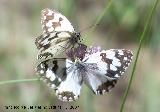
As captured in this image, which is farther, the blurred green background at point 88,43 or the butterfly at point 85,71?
the blurred green background at point 88,43

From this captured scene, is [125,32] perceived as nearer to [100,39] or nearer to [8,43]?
[100,39]

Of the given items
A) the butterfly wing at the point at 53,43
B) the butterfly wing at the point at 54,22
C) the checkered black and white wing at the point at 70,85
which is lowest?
the checkered black and white wing at the point at 70,85

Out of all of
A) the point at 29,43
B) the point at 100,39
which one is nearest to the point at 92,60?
the point at 29,43

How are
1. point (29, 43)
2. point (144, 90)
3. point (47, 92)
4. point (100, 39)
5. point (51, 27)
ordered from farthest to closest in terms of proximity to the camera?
point (100, 39)
point (29, 43)
point (144, 90)
point (47, 92)
point (51, 27)

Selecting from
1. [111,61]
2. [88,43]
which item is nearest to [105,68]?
[111,61]

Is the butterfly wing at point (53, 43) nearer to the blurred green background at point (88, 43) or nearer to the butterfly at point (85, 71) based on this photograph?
the butterfly at point (85, 71)

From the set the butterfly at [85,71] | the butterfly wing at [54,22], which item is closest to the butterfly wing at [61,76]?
the butterfly at [85,71]

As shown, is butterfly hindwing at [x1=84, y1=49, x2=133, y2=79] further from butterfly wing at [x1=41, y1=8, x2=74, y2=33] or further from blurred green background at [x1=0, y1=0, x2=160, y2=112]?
blurred green background at [x1=0, y1=0, x2=160, y2=112]
